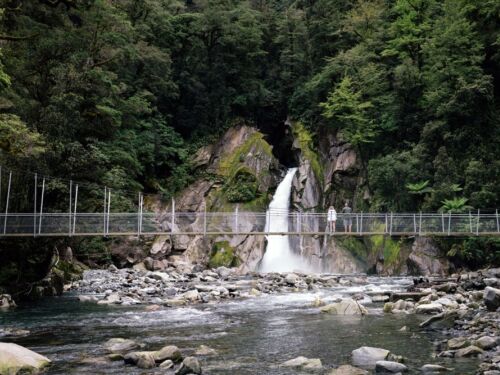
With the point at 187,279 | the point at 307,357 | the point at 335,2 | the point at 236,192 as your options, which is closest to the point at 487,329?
the point at 307,357

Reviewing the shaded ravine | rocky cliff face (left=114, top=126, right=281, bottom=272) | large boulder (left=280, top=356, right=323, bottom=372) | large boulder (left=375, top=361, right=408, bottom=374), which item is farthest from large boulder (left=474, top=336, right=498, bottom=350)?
rocky cliff face (left=114, top=126, right=281, bottom=272)

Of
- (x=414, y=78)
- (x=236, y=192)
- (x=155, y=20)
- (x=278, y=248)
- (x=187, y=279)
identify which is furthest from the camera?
(x=155, y=20)

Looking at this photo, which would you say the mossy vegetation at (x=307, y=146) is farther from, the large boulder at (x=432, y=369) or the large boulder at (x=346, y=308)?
the large boulder at (x=432, y=369)

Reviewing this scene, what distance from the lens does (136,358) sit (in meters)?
9.74

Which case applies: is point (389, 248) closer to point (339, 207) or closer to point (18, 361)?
point (339, 207)

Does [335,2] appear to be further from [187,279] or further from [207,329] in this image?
[207,329]

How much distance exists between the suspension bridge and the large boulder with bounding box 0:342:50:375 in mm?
8574

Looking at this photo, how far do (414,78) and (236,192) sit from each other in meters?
12.9

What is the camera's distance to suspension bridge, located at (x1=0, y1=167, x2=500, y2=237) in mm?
18219

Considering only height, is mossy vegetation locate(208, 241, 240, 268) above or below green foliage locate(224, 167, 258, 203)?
below

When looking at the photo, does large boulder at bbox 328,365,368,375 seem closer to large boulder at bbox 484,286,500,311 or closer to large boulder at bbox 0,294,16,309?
large boulder at bbox 484,286,500,311

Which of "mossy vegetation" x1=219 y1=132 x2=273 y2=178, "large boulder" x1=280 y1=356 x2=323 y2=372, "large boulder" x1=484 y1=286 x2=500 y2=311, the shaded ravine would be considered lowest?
the shaded ravine

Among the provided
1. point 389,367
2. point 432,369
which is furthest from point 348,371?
point 432,369

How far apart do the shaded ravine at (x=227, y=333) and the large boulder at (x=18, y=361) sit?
289 millimetres
